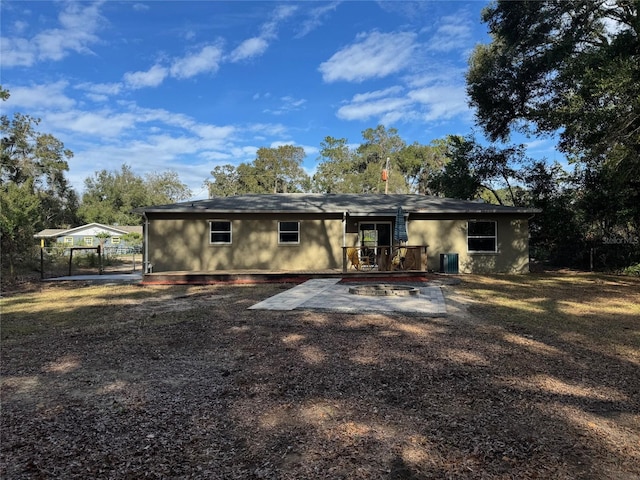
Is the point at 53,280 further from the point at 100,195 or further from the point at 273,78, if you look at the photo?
the point at 100,195

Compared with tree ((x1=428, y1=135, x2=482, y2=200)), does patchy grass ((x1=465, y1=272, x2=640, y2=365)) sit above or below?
below

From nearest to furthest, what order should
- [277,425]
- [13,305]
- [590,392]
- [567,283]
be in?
1. [277,425]
2. [590,392]
3. [13,305]
4. [567,283]

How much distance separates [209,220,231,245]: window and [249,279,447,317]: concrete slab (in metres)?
5.28

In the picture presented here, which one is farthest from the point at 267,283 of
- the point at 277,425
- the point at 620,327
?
the point at 277,425

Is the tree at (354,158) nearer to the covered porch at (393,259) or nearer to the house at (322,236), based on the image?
the house at (322,236)

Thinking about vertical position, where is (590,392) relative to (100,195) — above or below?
below

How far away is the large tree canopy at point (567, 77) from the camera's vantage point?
400 inches

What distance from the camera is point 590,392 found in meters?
3.66

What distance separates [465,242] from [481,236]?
65 cm

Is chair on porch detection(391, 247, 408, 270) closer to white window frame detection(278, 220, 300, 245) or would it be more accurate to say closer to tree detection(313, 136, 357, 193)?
white window frame detection(278, 220, 300, 245)

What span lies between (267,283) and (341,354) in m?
8.24

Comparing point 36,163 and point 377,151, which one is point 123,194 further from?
point 377,151

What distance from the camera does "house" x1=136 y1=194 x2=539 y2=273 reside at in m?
14.6

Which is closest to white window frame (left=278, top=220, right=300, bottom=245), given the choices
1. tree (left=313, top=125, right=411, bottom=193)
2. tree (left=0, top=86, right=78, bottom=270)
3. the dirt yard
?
the dirt yard
